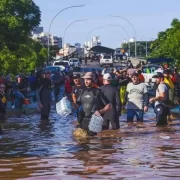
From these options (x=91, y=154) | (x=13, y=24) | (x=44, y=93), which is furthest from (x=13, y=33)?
(x=91, y=154)

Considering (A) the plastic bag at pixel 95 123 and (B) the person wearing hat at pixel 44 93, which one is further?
(B) the person wearing hat at pixel 44 93

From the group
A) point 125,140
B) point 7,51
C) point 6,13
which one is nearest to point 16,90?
point 125,140

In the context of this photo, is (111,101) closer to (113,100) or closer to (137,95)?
(113,100)

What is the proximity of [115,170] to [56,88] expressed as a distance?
77.7 ft

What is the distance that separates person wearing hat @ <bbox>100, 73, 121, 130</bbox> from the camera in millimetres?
15664

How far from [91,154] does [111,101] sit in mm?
3458

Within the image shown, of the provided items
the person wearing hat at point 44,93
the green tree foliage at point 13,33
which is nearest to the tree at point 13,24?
the green tree foliage at point 13,33

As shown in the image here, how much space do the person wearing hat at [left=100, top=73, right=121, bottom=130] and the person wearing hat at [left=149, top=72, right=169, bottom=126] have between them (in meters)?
1.94

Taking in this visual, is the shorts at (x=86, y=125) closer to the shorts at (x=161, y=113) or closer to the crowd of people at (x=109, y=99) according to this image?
the crowd of people at (x=109, y=99)

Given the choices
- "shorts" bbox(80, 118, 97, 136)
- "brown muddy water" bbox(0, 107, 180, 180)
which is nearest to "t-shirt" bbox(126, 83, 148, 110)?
"brown muddy water" bbox(0, 107, 180, 180)

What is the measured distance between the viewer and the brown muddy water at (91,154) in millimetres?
10336

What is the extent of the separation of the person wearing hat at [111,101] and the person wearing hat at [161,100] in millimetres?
1938

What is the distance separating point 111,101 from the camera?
51.4 ft

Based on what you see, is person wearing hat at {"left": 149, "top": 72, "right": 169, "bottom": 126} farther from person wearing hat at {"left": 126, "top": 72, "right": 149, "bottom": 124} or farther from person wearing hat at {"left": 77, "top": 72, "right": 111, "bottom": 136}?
person wearing hat at {"left": 77, "top": 72, "right": 111, "bottom": 136}
